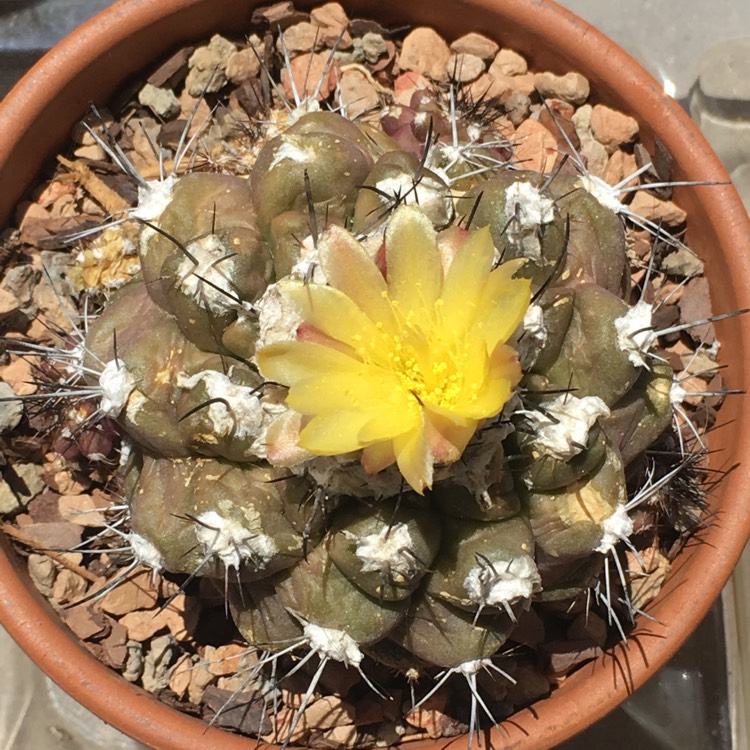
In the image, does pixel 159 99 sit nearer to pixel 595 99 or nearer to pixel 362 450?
Answer: pixel 595 99

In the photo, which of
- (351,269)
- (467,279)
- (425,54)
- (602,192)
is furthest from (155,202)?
(425,54)

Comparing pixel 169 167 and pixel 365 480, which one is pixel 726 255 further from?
pixel 169 167

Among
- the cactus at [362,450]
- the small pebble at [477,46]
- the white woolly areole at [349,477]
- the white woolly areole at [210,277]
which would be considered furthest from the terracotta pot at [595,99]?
the white woolly areole at [210,277]

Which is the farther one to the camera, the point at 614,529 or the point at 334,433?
the point at 614,529

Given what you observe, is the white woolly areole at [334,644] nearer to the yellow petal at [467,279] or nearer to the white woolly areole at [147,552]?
the white woolly areole at [147,552]

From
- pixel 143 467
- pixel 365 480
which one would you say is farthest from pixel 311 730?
pixel 365 480

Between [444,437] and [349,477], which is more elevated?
[444,437]
